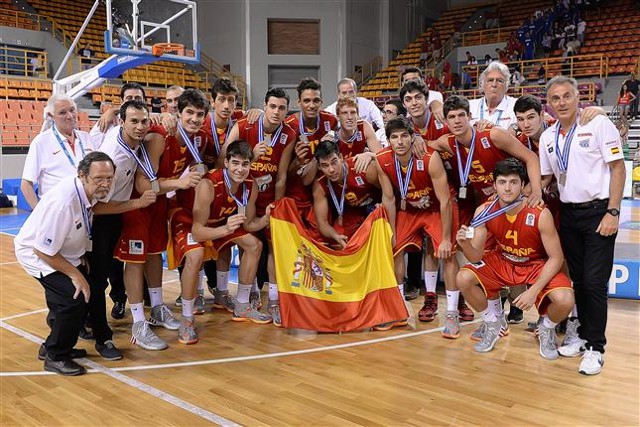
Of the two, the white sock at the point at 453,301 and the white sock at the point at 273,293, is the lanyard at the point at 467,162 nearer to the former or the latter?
the white sock at the point at 453,301

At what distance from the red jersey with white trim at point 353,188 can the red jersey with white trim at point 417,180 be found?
22cm

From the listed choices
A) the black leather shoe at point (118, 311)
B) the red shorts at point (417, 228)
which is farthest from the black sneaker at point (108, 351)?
the red shorts at point (417, 228)

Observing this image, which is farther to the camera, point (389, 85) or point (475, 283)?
point (389, 85)

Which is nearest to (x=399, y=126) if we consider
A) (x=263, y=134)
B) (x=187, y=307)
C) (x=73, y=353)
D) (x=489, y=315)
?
(x=263, y=134)

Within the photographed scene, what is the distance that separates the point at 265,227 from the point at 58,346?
1.90m

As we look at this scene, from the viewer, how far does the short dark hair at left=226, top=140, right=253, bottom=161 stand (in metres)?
4.46

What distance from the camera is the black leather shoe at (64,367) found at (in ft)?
12.4

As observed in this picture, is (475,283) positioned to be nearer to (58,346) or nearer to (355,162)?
(355,162)

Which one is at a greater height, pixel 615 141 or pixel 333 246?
pixel 615 141

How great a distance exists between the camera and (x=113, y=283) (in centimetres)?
518

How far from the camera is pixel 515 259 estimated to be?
420 cm

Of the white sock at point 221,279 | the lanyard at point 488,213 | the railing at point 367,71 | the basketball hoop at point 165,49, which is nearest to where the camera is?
the lanyard at point 488,213

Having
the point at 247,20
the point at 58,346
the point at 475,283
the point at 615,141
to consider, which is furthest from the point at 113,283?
the point at 247,20

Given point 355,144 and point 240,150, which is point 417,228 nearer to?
point 355,144
